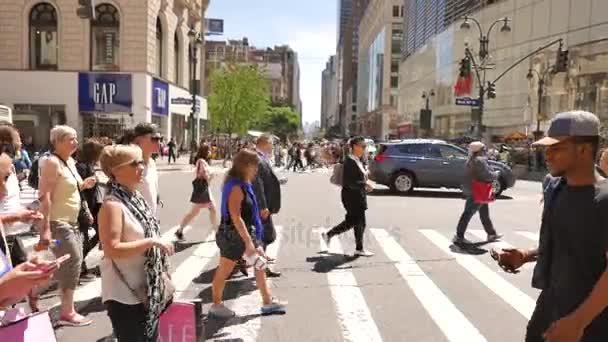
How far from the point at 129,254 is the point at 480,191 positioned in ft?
25.5

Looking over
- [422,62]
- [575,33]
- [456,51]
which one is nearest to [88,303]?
[575,33]

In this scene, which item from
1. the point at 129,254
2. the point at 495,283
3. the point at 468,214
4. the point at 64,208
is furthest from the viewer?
the point at 468,214

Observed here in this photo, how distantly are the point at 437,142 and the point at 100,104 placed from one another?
23.4m

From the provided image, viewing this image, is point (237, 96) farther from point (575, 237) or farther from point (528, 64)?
point (575, 237)

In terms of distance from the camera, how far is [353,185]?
8562 millimetres

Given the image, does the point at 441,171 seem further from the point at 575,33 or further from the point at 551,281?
the point at 575,33

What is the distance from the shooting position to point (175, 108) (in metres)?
42.9

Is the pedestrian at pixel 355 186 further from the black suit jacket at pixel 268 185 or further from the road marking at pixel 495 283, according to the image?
the road marking at pixel 495 283

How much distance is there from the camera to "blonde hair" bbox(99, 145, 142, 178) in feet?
11.2

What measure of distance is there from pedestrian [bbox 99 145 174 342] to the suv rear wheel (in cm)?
1620

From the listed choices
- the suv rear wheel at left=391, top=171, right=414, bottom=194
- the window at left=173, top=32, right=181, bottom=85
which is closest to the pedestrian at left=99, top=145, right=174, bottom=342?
the suv rear wheel at left=391, top=171, right=414, bottom=194

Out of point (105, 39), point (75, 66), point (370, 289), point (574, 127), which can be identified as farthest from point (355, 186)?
point (75, 66)

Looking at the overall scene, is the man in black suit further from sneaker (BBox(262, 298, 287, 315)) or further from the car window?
the car window

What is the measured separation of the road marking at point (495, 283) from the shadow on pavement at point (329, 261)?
1.66 metres
